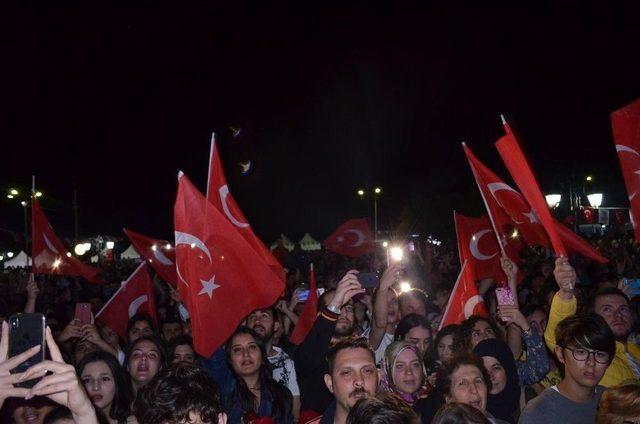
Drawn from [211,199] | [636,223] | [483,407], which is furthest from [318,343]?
[636,223]

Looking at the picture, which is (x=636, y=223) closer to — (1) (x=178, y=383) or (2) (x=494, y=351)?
(2) (x=494, y=351)

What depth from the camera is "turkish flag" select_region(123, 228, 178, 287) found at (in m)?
9.28

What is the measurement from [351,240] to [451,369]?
1166 cm

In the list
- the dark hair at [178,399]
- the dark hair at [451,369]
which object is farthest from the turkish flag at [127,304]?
the dark hair at [178,399]

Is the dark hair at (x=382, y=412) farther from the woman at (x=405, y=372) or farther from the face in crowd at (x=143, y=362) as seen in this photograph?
the face in crowd at (x=143, y=362)

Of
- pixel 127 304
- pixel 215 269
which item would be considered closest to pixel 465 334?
pixel 215 269

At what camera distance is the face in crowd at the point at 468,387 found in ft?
13.0

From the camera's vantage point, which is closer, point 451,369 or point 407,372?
point 451,369

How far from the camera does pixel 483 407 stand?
397 cm

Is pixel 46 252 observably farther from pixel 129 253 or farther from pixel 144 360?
pixel 129 253

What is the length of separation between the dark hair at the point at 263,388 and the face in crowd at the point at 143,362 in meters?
0.64

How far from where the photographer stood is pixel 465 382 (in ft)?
13.1

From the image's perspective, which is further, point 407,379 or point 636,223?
point 636,223

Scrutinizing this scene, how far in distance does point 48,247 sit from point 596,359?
8559mm
